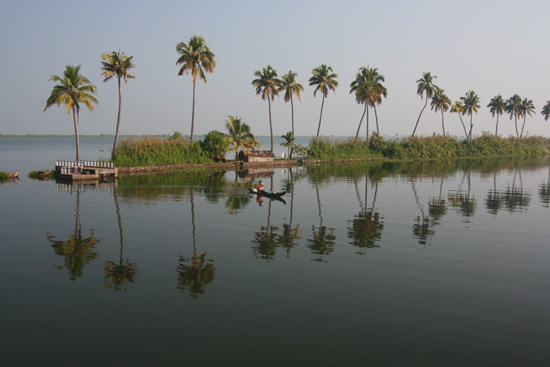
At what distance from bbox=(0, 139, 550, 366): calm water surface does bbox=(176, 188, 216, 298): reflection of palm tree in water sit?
6 centimetres

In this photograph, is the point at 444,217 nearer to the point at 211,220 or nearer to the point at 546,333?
the point at 211,220

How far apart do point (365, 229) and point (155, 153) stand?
36871 mm

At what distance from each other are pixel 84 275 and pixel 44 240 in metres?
5.80

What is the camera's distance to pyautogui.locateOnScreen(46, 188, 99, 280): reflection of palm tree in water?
14484 mm

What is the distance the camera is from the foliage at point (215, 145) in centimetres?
6000

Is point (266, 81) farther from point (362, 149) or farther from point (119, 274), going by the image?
point (119, 274)

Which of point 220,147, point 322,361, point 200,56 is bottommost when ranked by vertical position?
point 322,361

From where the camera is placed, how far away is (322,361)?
8719mm

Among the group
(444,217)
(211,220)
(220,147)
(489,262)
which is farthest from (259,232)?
(220,147)

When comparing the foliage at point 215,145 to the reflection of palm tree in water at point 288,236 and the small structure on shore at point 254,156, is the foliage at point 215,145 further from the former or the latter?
the reflection of palm tree in water at point 288,236

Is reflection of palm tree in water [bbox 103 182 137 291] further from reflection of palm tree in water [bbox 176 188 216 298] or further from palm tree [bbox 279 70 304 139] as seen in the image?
palm tree [bbox 279 70 304 139]

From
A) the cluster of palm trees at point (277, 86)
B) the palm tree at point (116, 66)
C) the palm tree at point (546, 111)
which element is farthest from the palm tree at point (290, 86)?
the palm tree at point (546, 111)

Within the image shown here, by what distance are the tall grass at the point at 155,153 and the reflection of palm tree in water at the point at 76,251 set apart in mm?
31022

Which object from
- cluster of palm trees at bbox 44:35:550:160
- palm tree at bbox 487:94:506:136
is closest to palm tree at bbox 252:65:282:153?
cluster of palm trees at bbox 44:35:550:160
